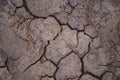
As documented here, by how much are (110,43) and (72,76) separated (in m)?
0.53

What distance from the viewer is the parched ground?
2.28 m

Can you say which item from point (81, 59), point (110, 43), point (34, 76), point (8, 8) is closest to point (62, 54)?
point (81, 59)

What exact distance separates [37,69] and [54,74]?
0.17 metres

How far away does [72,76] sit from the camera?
233cm

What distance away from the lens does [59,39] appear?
7.80 feet

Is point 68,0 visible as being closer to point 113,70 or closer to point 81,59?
point 81,59

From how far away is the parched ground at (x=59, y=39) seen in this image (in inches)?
89.7

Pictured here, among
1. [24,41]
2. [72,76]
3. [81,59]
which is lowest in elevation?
[72,76]

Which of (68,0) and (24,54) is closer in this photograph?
(24,54)

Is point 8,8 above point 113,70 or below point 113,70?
above

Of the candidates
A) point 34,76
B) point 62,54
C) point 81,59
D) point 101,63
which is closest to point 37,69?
point 34,76

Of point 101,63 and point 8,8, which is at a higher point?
point 8,8

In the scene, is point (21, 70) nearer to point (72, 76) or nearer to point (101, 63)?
point (72, 76)

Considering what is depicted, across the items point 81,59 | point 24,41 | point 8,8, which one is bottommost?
point 81,59
